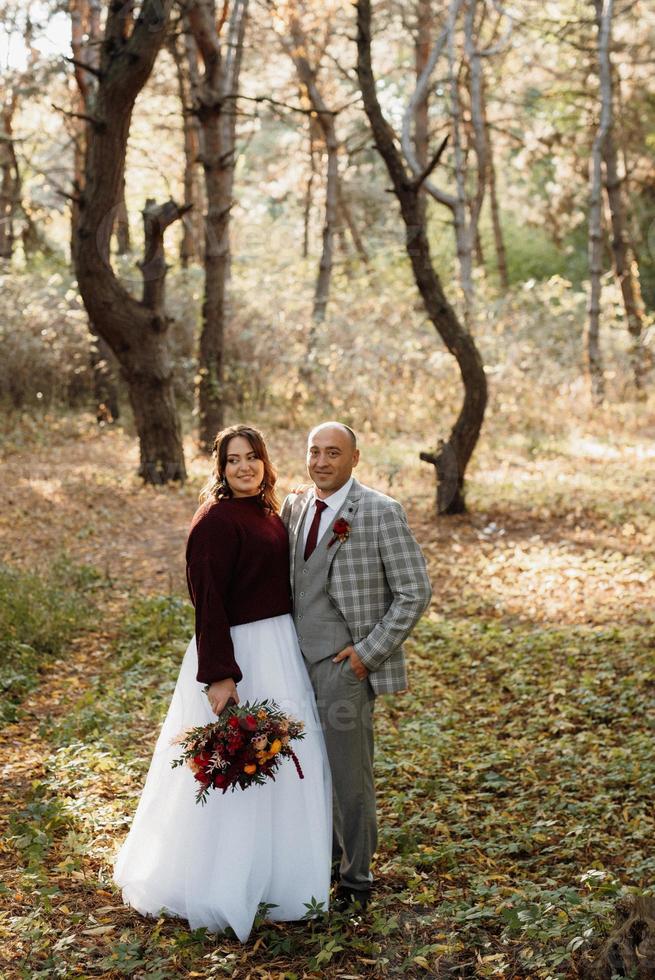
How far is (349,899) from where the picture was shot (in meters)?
4.42

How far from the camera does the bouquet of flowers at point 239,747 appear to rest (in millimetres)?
3898

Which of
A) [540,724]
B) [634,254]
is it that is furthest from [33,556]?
[634,254]

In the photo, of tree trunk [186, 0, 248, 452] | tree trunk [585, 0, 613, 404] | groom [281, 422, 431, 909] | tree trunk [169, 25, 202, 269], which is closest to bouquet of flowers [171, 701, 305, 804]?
groom [281, 422, 431, 909]

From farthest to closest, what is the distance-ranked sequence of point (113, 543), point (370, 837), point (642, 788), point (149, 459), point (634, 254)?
point (634, 254)
point (149, 459)
point (113, 543)
point (642, 788)
point (370, 837)

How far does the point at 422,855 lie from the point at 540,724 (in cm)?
193

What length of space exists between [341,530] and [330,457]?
1.00ft

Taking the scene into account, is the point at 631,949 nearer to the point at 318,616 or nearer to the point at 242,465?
the point at 318,616

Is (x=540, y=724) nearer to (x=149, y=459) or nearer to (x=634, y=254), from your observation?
(x=149, y=459)

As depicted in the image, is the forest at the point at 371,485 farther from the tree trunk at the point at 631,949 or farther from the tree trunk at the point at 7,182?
the tree trunk at the point at 7,182

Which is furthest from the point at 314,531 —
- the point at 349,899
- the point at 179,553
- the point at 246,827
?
the point at 179,553

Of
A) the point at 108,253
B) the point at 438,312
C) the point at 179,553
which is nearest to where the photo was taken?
the point at 179,553

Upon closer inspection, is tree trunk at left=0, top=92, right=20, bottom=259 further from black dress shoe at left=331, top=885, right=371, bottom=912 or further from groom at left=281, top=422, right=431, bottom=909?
black dress shoe at left=331, top=885, right=371, bottom=912

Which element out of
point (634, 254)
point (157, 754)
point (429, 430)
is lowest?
point (157, 754)

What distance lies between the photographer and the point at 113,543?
11086mm
